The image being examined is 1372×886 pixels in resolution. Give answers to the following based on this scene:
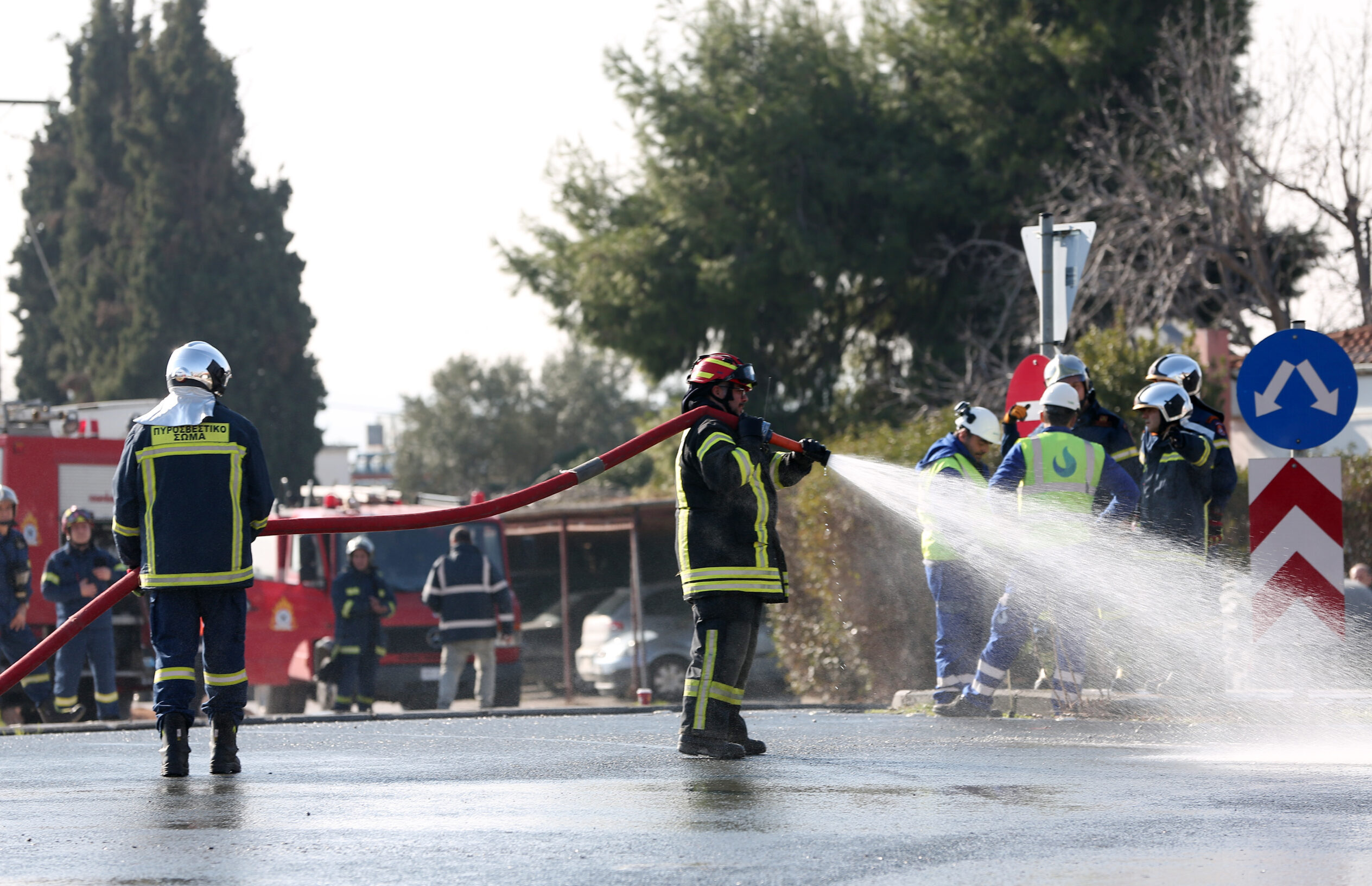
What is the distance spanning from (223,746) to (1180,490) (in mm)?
5307

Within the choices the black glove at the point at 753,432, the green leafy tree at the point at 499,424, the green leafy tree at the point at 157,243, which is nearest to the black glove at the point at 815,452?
the black glove at the point at 753,432

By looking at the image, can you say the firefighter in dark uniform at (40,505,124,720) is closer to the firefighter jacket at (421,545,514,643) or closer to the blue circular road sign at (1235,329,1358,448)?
the firefighter jacket at (421,545,514,643)

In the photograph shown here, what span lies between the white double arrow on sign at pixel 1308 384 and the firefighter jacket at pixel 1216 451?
517 millimetres

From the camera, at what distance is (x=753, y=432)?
7.36 meters

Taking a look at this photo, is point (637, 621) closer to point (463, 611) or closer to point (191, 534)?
point (463, 611)

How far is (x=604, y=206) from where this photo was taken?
3097 centimetres

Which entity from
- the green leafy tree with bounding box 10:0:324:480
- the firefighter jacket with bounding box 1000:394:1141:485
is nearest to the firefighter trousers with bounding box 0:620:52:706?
the firefighter jacket with bounding box 1000:394:1141:485

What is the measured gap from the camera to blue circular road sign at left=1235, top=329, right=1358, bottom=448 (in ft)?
30.7

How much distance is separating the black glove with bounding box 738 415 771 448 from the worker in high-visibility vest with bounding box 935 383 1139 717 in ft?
8.68

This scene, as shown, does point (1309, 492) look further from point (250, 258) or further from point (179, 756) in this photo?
point (250, 258)

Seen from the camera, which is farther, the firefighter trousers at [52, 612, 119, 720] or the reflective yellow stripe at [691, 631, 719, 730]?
the firefighter trousers at [52, 612, 119, 720]

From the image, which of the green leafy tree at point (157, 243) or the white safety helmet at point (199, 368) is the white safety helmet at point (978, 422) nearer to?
the white safety helmet at point (199, 368)

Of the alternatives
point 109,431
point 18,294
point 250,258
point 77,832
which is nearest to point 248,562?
point 77,832

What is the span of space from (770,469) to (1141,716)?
3.32m
